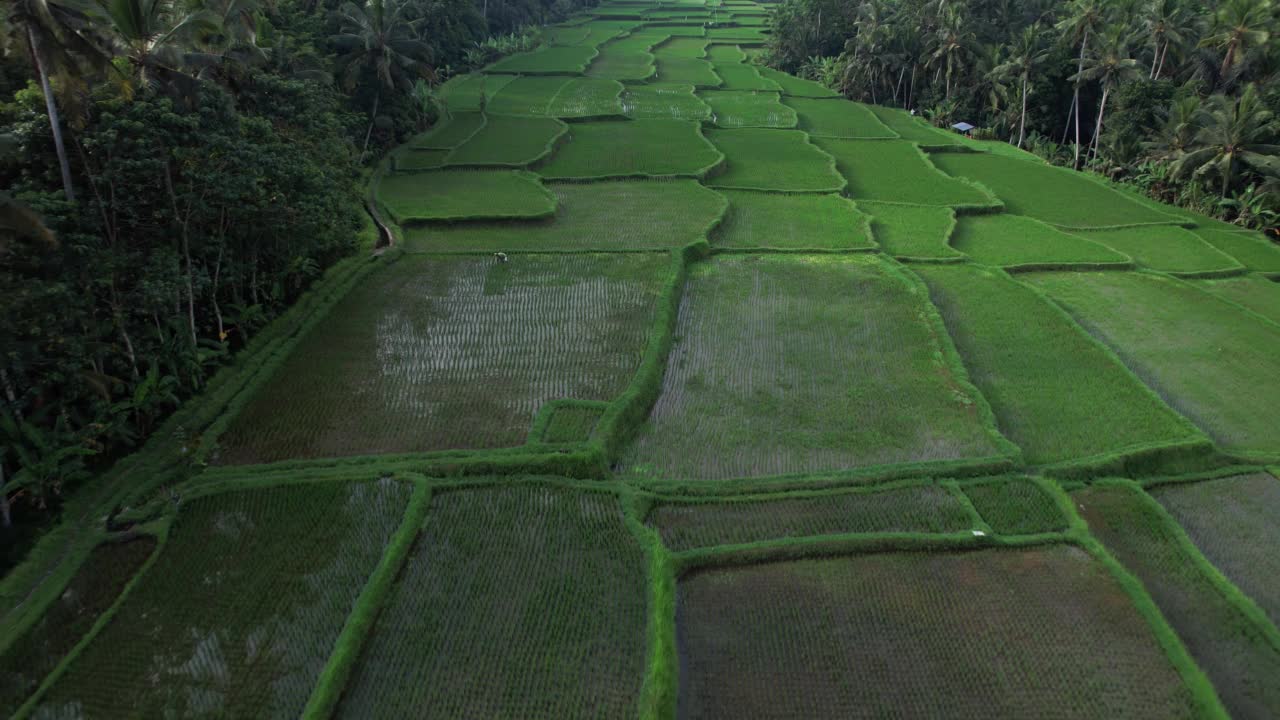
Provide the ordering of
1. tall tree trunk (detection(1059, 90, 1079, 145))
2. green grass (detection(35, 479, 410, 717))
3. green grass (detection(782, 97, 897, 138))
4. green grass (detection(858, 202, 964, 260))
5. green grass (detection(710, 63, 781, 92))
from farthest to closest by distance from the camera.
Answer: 1. green grass (detection(710, 63, 781, 92))
2. tall tree trunk (detection(1059, 90, 1079, 145))
3. green grass (detection(782, 97, 897, 138))
4. green grass (detection(858, 202, 964, 260))
5. green grass (detection(35, 479, 410, 717))

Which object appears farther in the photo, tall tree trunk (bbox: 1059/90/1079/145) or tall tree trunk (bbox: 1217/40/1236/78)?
tall tree trunk (bbox: 1059/90/1079/145)

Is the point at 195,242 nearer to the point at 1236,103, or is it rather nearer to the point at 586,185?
the point at 586,185

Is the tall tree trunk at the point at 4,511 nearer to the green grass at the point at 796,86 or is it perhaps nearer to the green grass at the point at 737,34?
the green grass at the point at 796,86

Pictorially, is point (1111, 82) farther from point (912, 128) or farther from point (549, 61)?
point (549, 61)

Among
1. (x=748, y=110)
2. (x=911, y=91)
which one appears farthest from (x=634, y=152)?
(x=911, y=91)

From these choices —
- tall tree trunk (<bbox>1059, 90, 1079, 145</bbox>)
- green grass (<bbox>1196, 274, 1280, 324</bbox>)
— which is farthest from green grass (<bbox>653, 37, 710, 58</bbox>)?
green grass (<bbox>1196, 274, 1280, 324</bbox>)

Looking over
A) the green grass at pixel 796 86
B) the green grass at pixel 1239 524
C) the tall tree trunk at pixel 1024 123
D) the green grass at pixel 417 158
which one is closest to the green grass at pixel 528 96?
the green grass at pixel 417 158

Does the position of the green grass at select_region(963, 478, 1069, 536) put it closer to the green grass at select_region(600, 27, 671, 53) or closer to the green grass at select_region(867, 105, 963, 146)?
the green grass at select_region(867, 105, 963, 146)
